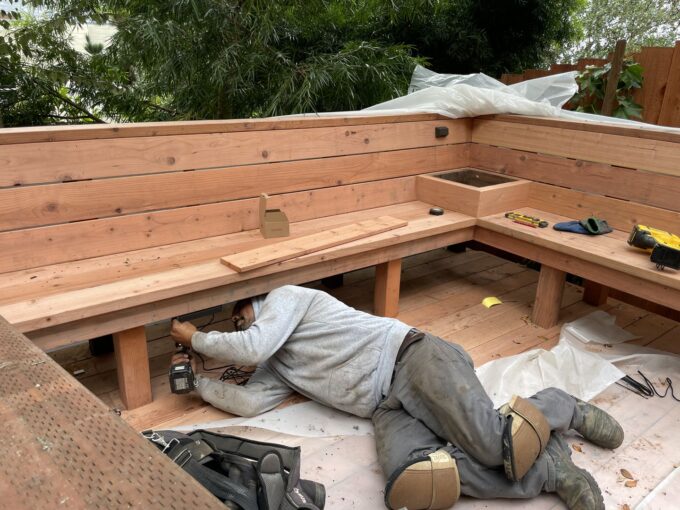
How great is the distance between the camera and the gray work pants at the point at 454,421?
1.57 m

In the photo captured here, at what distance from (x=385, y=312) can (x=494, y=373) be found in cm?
68

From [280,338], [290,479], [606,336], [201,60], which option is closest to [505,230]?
[606,336]

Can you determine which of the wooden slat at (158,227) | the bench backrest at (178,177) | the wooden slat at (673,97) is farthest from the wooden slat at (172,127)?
the wooden slat at (673,97)

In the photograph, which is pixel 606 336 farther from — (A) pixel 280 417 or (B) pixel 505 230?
(A) pixel 280 417

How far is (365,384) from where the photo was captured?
187 centimetres

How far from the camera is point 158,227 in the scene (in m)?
2.29

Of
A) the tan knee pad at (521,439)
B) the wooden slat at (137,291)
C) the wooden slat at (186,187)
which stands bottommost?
the tan knee pad at (521,439)

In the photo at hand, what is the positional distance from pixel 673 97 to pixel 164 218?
2887 millimetres

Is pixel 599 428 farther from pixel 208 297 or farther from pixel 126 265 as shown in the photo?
pixel 126 265

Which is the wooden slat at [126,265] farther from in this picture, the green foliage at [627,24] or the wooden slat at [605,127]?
the green foliage at [627,24]

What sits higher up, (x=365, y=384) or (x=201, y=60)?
(x=201, y=60)

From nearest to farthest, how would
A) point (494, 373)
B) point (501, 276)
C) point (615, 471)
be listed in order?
point (615, 471) → point (494, 373) → point (501, 276)

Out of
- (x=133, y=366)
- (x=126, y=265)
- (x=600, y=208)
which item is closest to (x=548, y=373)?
(x=600, y=208)

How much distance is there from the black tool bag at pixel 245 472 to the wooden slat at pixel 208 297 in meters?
0.54
